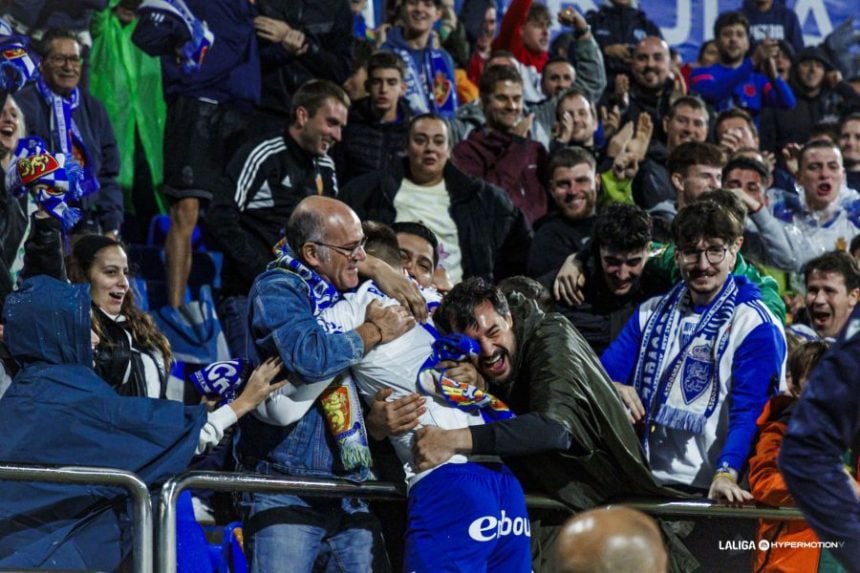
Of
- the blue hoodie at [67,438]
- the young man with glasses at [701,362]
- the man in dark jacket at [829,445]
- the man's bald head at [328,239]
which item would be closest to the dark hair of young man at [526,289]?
the young man with glasses at [701,362]

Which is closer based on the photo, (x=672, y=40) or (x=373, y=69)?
(x=373, y=69)

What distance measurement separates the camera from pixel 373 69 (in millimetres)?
8680

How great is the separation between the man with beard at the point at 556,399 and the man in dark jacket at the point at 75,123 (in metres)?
3.17

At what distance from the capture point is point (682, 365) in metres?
5.65

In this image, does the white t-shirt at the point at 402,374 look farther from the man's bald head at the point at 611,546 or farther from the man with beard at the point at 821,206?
the man with beard at the point at 821,206

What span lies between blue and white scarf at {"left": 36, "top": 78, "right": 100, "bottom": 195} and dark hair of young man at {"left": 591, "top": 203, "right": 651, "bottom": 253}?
9.64 ft

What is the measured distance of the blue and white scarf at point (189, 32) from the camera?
829 cm

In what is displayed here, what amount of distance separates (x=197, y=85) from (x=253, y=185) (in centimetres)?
109

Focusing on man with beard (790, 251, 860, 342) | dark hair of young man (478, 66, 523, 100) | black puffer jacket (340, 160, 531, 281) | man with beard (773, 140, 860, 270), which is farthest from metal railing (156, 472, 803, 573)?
dark hair of young man (478, 66, 523, 100)

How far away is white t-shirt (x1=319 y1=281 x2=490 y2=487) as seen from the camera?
4.91 m

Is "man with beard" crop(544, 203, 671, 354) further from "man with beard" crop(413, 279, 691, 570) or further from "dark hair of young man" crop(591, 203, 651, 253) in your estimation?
"man with beard" crop(413, 279, 691, 570)

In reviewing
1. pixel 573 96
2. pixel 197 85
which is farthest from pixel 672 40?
pixel 197 85

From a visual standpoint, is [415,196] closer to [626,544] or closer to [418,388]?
[418,388]

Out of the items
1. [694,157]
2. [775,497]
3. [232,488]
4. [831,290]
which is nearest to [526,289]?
[775,497]
